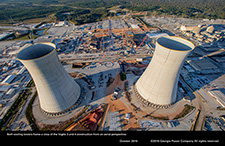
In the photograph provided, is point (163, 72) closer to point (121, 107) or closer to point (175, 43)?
point (175, 43)

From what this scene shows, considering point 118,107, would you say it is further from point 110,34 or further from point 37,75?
point 110,34

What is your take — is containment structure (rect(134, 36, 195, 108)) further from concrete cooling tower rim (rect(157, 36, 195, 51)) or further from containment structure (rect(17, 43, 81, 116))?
containment structure (rect(17, 43, 81, 116))

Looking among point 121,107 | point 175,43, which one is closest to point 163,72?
point 175,43

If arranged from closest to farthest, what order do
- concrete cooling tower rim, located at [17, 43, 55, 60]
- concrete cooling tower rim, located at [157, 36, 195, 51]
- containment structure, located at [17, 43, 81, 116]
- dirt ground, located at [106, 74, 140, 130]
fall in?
containment structure, located at [17, 43, 81, 116] → concrete cooling tower rim, located at [17, 43, 55, 60] → concrete cooling tower rim, located at [157, 36, 195, 51] → dirt ground, located at [106, 74, 140, 130]

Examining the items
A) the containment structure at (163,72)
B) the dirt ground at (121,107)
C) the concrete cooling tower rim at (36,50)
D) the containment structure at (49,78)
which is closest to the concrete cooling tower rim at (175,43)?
the containment structure at (163,72)

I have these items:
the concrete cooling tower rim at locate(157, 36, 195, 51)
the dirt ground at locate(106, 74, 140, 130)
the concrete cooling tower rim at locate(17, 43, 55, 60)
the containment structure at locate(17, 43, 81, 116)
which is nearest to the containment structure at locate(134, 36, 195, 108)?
the concrete cooling tower rim at locate(157, 36, 195, 51)

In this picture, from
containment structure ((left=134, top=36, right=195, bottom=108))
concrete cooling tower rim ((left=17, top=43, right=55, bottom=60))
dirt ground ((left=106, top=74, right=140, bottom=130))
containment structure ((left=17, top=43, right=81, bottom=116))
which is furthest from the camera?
dirt ground ((left=106, top=74, right=140, bottom=130))

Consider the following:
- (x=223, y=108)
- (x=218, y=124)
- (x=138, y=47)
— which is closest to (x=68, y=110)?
(x=218, y=124)

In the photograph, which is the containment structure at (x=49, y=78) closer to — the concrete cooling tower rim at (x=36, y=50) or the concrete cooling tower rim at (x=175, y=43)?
the concrete cooling tower rim at (x=36, y=50)
